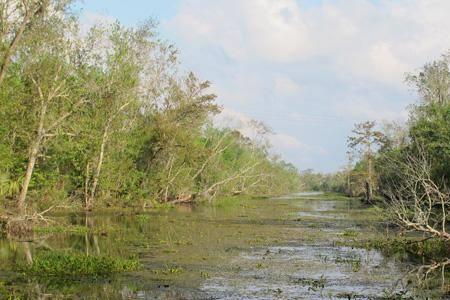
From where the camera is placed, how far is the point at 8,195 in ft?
113

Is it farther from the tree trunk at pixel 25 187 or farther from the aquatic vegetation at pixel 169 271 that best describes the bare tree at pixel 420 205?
the tree trunk at pixel 25 187

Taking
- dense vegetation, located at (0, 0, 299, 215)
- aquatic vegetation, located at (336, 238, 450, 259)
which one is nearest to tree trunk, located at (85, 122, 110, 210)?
dense vegetation, located at (0, 0, 299, 215)

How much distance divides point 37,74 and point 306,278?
24.5m

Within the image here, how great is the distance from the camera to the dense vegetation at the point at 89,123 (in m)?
31.9

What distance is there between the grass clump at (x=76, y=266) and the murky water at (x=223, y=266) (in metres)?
0.59

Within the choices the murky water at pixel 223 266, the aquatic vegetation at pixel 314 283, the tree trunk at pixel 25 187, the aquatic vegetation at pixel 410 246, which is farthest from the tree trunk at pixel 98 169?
the aquatic vegetation at pixel 314 283

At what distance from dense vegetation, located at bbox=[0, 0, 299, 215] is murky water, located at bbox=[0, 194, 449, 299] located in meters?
7.23

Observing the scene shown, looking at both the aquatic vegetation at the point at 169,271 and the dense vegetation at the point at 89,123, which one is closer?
the aquatic vegetation at the point at 169,271

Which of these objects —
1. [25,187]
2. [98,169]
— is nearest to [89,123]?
[98,169]

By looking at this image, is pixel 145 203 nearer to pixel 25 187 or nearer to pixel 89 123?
pixel 89 123

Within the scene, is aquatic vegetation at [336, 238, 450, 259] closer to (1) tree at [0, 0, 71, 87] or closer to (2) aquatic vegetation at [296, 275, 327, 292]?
(2) aquatic vegetation at [296, 275, 327, 292]

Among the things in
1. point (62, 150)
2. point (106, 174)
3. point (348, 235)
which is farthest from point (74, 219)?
point (348, 235)

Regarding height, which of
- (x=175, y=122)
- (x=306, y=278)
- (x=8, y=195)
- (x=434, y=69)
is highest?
(x=434, y=69)

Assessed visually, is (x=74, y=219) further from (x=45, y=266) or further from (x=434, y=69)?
(x=434, y=69)
